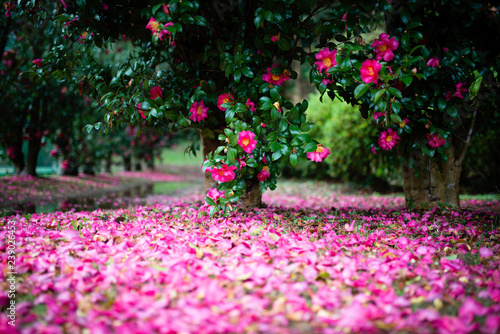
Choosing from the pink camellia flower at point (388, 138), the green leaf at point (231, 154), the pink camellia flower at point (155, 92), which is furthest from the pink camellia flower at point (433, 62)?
the pink camellia flower at point (155, 92)

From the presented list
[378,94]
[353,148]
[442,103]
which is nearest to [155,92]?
[378,94]

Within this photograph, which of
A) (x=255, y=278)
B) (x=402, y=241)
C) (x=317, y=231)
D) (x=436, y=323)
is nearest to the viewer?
(x=436, y=323)

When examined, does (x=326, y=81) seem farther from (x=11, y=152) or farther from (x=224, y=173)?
(x=11, y=152)

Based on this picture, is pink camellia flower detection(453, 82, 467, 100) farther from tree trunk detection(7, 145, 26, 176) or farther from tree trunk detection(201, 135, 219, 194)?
tree trunk detection(7, 145, 26, 176)

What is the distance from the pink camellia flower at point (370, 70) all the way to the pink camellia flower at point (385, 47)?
0.24 m

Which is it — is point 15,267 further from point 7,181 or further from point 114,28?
point 7,181

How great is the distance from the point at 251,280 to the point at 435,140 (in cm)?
225

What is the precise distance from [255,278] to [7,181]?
318 inches

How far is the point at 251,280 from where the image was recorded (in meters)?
1.65

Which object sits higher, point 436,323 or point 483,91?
point 483,91

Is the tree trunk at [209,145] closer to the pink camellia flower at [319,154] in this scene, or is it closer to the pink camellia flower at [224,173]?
the pink camellia flower at [224,173]

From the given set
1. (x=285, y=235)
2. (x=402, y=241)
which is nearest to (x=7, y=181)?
(x=285, y=235)

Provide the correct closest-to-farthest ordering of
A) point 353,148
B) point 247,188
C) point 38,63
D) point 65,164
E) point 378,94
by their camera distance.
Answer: point 378,94 → point 38,63 → point 247,188 → point 353,148 → point 65,164

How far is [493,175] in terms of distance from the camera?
7375 mm
